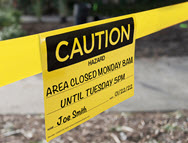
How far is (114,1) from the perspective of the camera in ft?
44.5

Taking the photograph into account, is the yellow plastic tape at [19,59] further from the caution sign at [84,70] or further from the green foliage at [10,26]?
the green foliage at [10,26]

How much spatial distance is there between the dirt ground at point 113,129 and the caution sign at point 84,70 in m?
1.72

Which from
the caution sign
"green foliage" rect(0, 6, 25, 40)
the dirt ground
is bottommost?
the dirt ground

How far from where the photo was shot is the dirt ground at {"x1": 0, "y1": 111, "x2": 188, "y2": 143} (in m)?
3.48

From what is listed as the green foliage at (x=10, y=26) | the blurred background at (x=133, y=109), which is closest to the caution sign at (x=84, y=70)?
the blurred background at (x=133, y=109)

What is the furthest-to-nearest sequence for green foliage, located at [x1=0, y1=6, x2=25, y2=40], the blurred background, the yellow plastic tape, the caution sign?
green foliage, located at [x1=0, y1=6, x2=25, y2=40] → the blurred background → the caution sign → the yellow plastic tape

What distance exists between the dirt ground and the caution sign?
1.72m

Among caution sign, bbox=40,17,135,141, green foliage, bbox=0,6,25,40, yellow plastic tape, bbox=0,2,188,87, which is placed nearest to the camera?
yellow plastic tape, bbox=0,2,188,87

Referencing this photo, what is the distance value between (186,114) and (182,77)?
5.24 feet

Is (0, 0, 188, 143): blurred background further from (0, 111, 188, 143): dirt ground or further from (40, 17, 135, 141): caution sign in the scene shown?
(40, 17, 135, 141): caution sign

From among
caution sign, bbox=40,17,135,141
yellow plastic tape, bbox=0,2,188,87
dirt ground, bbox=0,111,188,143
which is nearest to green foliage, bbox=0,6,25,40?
dirt ground, bbox=0,111,188,143

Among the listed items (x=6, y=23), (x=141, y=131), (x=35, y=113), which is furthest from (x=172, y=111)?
(x=6, y=23)

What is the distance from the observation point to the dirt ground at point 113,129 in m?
3.48

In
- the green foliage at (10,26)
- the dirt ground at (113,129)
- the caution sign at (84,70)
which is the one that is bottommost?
the dirt ground at (113,129)
